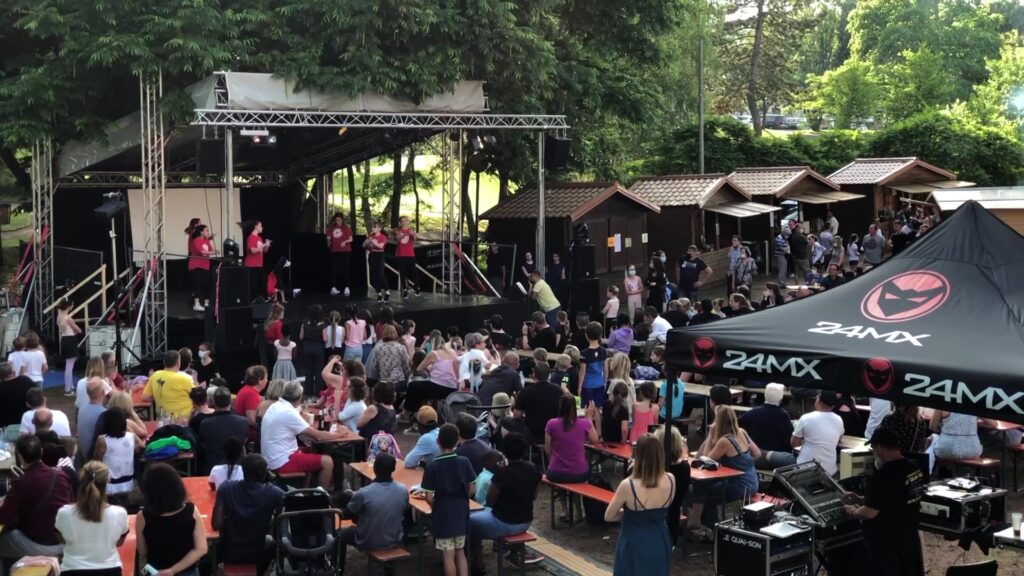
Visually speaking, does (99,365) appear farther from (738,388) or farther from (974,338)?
(974,338)

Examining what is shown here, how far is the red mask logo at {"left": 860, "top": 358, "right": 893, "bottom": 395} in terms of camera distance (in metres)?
6.66

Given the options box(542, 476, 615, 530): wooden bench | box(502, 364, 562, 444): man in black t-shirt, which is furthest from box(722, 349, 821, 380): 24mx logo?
box(502, 364, 562, 444): man in black t-shirt

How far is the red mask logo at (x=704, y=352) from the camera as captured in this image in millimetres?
7406

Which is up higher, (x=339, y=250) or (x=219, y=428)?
(x=339, y=250)

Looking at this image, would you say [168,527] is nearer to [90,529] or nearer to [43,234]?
[90,529]

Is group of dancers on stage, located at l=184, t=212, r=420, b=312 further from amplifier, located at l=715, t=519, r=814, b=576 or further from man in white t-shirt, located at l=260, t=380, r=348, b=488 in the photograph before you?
amplifier, located at l=715, t=519, r=814, b=576

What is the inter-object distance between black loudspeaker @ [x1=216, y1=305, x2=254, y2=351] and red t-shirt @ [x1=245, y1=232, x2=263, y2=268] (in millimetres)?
1643

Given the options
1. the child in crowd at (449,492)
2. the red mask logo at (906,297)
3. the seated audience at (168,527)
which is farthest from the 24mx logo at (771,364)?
the seated audience at (168,527)

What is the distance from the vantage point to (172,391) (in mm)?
11102

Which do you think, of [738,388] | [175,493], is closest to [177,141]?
[738,388]

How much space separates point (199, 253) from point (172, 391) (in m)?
7.60

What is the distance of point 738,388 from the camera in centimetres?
1362

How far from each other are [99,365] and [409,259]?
10.6 m

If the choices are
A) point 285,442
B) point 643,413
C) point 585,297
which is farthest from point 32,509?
point 585,297
